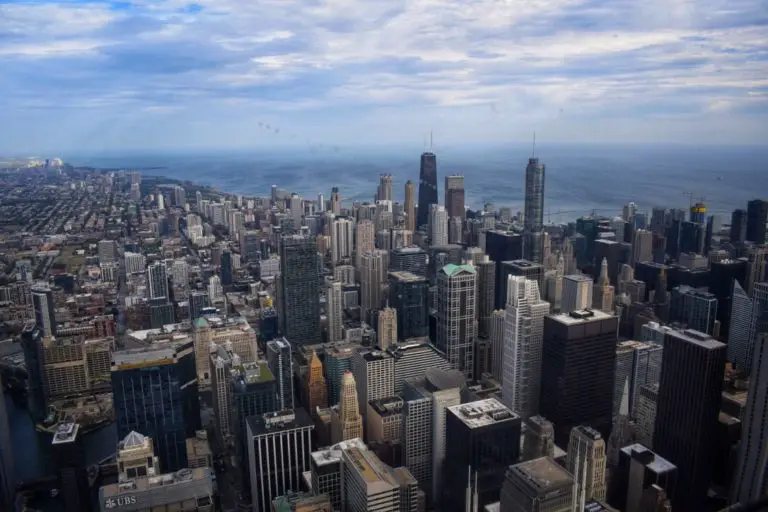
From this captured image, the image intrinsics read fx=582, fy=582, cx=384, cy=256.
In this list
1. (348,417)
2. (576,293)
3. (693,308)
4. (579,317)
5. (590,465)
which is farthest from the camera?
(576,293)

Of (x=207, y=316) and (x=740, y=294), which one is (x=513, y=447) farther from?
(x=207, y=316)

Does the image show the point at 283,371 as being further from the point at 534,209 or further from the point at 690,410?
the point at 534,209

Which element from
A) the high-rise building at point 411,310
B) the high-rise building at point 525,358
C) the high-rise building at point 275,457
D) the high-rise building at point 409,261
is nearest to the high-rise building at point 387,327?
the high-rise building at point 411,310

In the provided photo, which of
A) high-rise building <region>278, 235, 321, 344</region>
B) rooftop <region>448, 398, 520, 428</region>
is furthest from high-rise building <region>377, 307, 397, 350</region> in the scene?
rooftop <region>448, 398, 520, 428</region>

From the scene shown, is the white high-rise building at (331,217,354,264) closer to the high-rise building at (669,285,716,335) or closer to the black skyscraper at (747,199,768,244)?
the high-rise building at (669,285,716,335)

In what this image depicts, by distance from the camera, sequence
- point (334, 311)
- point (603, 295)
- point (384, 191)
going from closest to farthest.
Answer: point (603, 295), point (334, 311), point (384, 191)

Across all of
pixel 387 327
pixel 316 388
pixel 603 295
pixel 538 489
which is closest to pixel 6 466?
pixel 316 388

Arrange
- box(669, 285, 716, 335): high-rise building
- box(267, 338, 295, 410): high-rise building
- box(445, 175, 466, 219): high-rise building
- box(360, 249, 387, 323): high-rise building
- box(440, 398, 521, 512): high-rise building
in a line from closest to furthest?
1. box(440, 398, 521, 512): high-rise building
2. box(267, 338, 295, 410): high-rise building
3. box(669, 285, 716, 335): high-rise building
4. box(360, 249, 387, 323): high-rise building
5. box(445, 175, 466, 219): high-rise building
